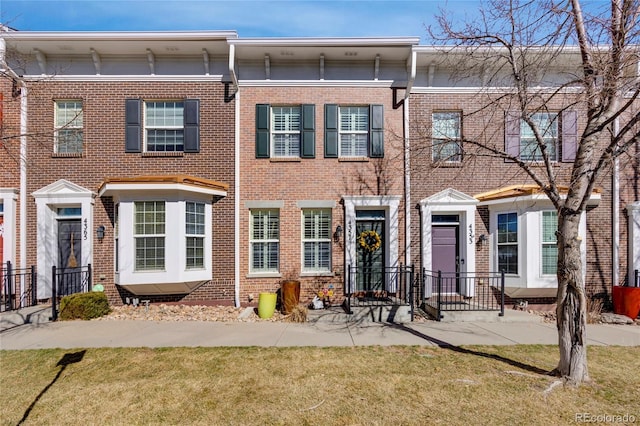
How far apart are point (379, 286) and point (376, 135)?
4.30 metres

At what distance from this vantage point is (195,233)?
30.1 ft

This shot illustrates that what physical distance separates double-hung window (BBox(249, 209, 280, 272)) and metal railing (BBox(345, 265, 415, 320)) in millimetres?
2179

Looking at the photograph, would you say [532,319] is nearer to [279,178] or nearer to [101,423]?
[279,178]

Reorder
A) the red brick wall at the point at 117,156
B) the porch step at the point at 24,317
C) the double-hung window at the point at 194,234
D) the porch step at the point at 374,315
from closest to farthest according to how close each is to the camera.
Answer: the porch step at the point at 24,317, the porch step at the point at 374,315, the double-hung window at the point at 194,234, the red brick wall at the point at 117,156

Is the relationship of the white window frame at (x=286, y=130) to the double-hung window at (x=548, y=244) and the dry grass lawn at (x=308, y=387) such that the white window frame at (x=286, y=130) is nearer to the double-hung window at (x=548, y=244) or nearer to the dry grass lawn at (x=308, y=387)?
the dry grass lawn at (x=308, y=387)

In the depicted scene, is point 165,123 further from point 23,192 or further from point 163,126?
point 23,192

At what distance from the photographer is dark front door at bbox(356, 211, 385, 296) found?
9.69 metres

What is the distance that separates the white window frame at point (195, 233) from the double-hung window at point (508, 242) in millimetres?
8190

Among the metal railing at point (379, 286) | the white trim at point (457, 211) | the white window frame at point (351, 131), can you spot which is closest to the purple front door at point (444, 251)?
the white trim at point (457, 211)

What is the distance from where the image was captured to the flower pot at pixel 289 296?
8828mm

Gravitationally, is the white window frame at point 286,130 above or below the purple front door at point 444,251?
above

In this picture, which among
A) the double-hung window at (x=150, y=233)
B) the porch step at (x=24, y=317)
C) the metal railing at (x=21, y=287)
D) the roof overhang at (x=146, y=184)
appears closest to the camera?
the porch step at (x=24, y=317)

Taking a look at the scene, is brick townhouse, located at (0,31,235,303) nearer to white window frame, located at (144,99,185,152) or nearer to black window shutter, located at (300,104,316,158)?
white window frame, located at (144,99,185,152)

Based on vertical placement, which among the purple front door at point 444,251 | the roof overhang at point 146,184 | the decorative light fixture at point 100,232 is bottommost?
the purple front door at point 444,251
